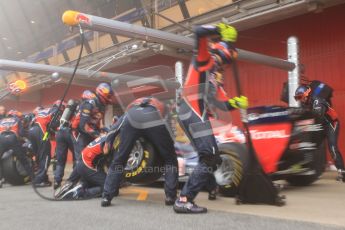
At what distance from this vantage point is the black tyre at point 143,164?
5707mm

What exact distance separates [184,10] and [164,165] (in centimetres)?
649

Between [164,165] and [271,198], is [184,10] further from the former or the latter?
[271,198]

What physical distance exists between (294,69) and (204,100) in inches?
204

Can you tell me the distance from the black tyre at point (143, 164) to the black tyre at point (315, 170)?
2033 mm

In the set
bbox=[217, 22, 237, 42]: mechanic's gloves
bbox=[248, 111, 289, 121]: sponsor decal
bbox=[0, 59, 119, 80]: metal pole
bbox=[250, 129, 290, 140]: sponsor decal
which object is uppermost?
bbox=[0, 59, 119, 80]: metal pole

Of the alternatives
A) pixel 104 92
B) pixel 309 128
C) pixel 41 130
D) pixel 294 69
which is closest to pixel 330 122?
pixel 309 128

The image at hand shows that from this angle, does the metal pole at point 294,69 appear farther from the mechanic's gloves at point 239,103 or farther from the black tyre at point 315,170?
the mechanic's gloves at point 239,103

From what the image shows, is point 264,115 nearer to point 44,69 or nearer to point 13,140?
point 13,140

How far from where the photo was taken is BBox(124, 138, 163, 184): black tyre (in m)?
5.71

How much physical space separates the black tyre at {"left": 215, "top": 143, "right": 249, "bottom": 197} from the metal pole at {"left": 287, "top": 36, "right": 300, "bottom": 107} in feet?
12.5

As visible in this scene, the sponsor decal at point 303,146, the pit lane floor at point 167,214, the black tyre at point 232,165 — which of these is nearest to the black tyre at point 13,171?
the pit lane floor at point 167,214

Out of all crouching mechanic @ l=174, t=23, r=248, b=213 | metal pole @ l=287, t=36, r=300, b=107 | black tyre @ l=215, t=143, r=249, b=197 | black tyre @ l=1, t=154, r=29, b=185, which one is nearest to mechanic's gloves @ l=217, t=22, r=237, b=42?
crouching mechanic @ l=174, t=23, r=248, b=213

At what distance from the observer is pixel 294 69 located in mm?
9398

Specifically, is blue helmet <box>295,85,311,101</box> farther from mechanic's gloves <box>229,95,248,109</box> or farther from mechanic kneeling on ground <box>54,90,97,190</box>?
mechanic kneeling on ground <box>54,90,97,190</box>
